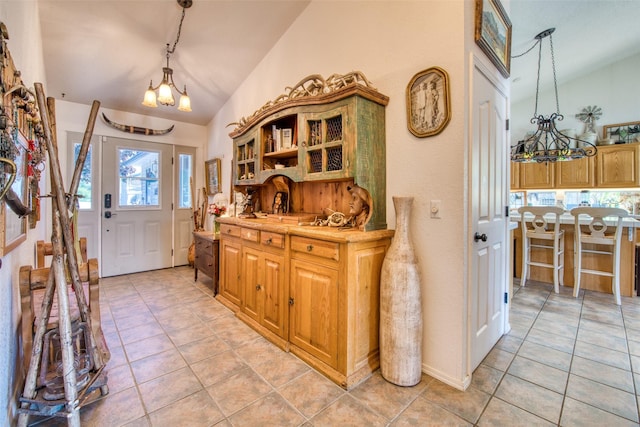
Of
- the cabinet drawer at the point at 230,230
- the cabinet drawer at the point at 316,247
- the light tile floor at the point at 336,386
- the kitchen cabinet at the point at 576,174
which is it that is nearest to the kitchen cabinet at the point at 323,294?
the cabinet drawer at the point at 316,247

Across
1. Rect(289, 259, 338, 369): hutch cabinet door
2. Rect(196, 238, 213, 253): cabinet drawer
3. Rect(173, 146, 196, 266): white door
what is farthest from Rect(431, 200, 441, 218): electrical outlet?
Rect(173, 146, 196, 266): white door

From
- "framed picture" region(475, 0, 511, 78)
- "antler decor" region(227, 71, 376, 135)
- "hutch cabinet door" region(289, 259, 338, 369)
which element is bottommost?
"hutch cabinet door" region(289, 259, 338, 369)

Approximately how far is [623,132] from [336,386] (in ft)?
21.2

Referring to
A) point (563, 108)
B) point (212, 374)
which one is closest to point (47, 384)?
point (212, 374)

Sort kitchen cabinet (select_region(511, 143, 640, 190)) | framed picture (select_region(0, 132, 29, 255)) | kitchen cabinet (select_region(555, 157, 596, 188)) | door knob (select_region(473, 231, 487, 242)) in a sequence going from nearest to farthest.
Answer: framed picture (select_region(0, 132, 29, 255)), door knob (select_region(473, 231, 487, 242)), kitchen cabinet (select_region(511, 143, 640, 190)), kitchen cabinet (select_region(555, 157, 596, 188))

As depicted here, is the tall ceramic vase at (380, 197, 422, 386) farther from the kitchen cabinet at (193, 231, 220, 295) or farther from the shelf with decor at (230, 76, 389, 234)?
the kitchen cabinet at (193, 231, 220, 295)

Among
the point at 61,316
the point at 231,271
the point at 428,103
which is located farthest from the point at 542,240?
the point at 61,316

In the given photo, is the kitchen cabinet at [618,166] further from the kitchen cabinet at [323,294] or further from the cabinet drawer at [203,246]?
the cabinet drawer at [203,246]

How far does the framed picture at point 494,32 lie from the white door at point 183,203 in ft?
14.9

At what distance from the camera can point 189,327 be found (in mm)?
2578

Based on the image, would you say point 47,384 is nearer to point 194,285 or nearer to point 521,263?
point 194,285

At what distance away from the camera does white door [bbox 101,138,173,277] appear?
4160mm

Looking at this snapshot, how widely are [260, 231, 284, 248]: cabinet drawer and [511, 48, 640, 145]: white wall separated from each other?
5.29 m

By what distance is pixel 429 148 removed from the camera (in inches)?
73.0
